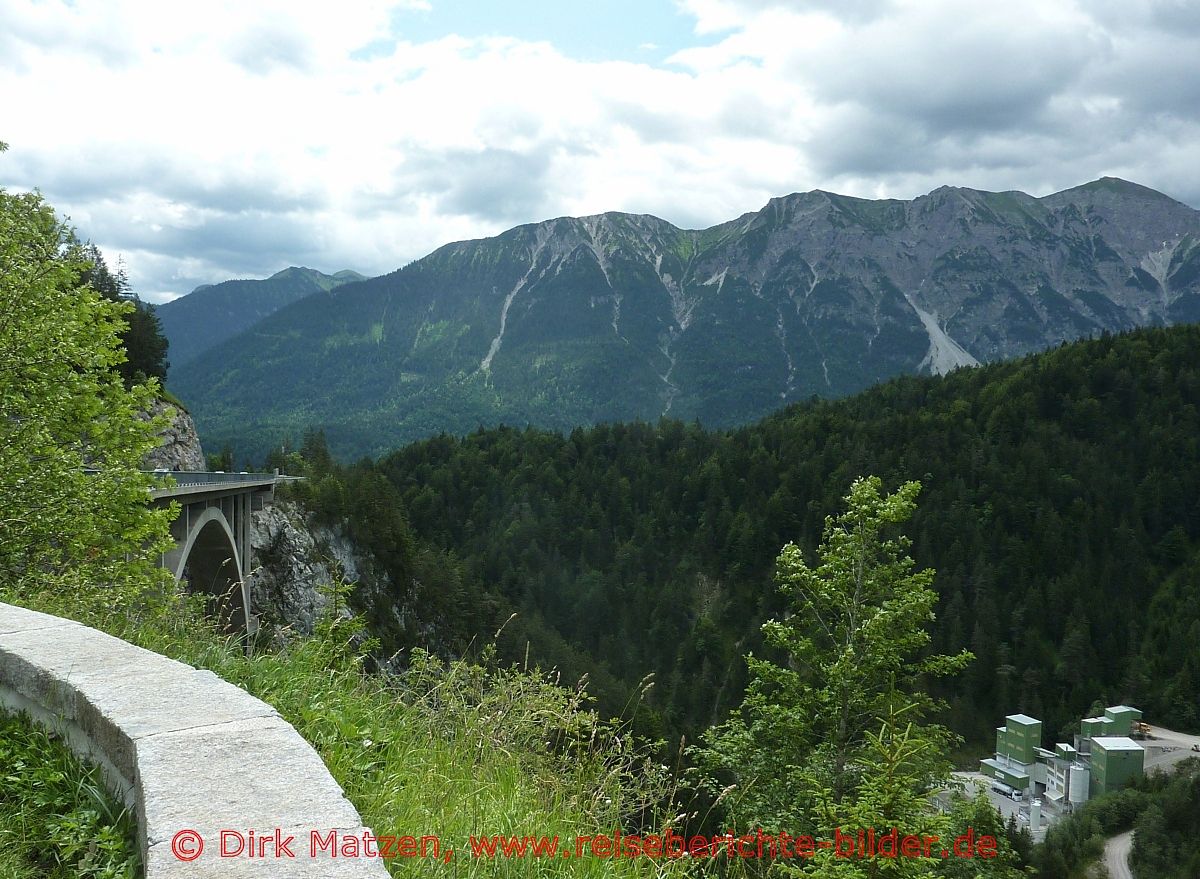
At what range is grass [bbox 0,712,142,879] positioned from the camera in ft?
9.02

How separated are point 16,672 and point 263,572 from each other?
40483 millimetres

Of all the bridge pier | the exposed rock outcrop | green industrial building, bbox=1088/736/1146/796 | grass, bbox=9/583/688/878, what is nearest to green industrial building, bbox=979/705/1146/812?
green industrial building, bbox=1088/736/1146/796

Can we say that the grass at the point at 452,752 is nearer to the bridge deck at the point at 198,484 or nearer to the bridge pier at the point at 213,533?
the bridge deck at the point at 198,484

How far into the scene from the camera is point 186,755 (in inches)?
112

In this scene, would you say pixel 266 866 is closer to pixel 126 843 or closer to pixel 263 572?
pixel 126 843

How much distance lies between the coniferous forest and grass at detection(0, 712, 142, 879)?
3017 inches

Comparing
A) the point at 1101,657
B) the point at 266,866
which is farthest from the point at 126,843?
the point at 1101,657

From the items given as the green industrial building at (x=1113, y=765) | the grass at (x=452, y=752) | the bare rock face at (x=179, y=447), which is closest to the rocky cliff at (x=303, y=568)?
the bare rock face at (x=179, y=447)

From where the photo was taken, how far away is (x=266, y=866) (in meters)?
2.27

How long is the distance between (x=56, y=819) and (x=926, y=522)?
121813 mm

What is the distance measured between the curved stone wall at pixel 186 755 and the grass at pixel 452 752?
0.52 m

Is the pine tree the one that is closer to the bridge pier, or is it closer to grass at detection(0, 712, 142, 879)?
grass at detection(0, 712, 142, 879)

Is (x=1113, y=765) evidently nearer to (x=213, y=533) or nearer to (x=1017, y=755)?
(x=1017, y=755)

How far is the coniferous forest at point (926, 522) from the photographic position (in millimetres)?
100062
